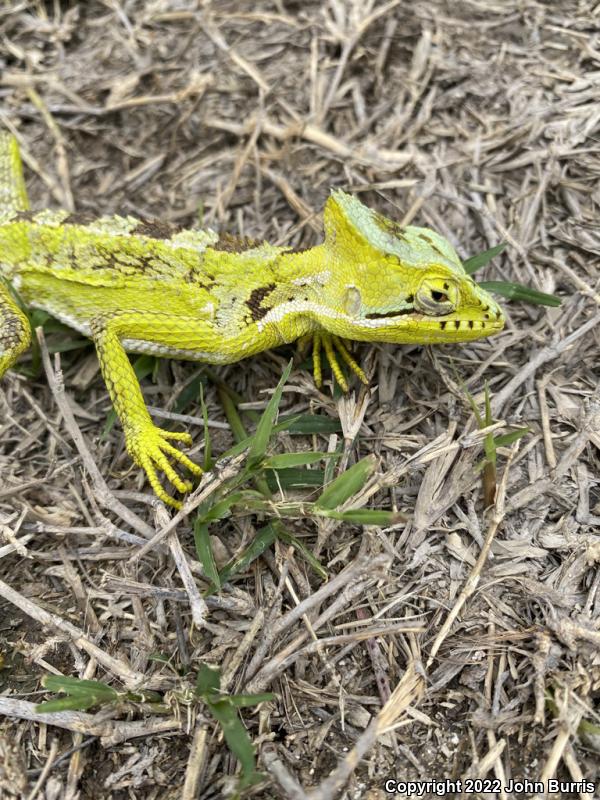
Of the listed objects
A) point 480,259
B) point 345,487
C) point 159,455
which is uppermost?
point 480,259

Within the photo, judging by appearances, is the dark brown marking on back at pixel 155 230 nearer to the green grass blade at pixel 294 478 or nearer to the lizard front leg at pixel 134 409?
the lizard front leg at pixel 134 409

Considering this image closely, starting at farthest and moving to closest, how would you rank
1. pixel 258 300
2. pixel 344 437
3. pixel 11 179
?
1. pixel 11 179
2. pixel 258 300
3. pixel 344 437

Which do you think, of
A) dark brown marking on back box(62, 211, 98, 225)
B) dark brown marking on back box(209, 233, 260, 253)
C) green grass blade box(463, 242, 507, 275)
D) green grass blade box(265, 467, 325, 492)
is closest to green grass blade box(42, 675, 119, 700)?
green grass blade box(265, 467, 325, 492)

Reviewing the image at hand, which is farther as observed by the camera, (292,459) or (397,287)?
(397,287)

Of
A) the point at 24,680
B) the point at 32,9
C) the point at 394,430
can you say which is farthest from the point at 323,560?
the point at 32,9

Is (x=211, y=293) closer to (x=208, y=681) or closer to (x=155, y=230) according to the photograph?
(x=155, y=230)

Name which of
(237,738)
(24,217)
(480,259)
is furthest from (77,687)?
(480,259)

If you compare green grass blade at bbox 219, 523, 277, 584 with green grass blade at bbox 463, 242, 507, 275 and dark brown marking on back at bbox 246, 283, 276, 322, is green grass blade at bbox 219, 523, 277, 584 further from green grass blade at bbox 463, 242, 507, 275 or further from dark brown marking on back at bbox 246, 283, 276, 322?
green grass blade at bbox 463, 242, 507, 275

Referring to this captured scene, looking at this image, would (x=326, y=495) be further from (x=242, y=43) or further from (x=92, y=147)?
(x=242, y=43)
